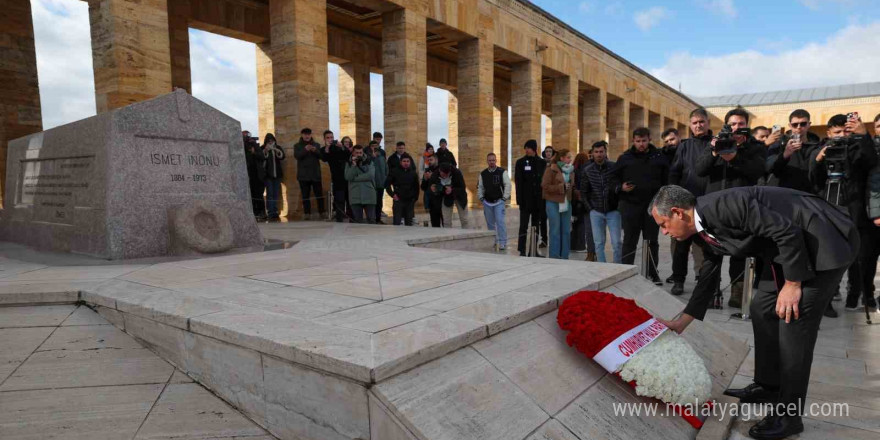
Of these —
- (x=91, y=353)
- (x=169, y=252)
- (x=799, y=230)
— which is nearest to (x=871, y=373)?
(x=799, y=230)

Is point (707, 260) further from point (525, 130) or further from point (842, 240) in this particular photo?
point (525, 130)

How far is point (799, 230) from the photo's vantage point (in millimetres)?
2385

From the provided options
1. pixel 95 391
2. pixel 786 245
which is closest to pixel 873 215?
pixel 786 245

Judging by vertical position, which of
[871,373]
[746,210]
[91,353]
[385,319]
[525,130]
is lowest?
[871,373]

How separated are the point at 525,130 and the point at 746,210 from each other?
57.9ft

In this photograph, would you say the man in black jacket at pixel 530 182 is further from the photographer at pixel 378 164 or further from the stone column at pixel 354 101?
the stone column at pixel 354 101

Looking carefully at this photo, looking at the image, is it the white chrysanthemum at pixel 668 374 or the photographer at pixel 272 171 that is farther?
the photographer at pixel 272 171

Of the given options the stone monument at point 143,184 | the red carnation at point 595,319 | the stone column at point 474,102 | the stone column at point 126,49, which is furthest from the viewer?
the stone column at point 474,102

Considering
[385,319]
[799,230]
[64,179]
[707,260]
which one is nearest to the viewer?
[799,230]

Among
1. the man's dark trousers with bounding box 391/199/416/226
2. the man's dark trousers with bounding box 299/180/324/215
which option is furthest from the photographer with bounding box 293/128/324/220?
the man's dark trousers with bounding box 391/199/416/226

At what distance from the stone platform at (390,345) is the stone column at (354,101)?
15.6 m

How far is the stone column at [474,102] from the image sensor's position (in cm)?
1705

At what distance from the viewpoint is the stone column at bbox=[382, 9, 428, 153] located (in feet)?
47.1

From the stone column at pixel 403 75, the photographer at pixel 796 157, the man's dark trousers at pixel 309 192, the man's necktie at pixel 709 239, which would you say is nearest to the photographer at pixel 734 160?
the photographer at pixel 796 157
